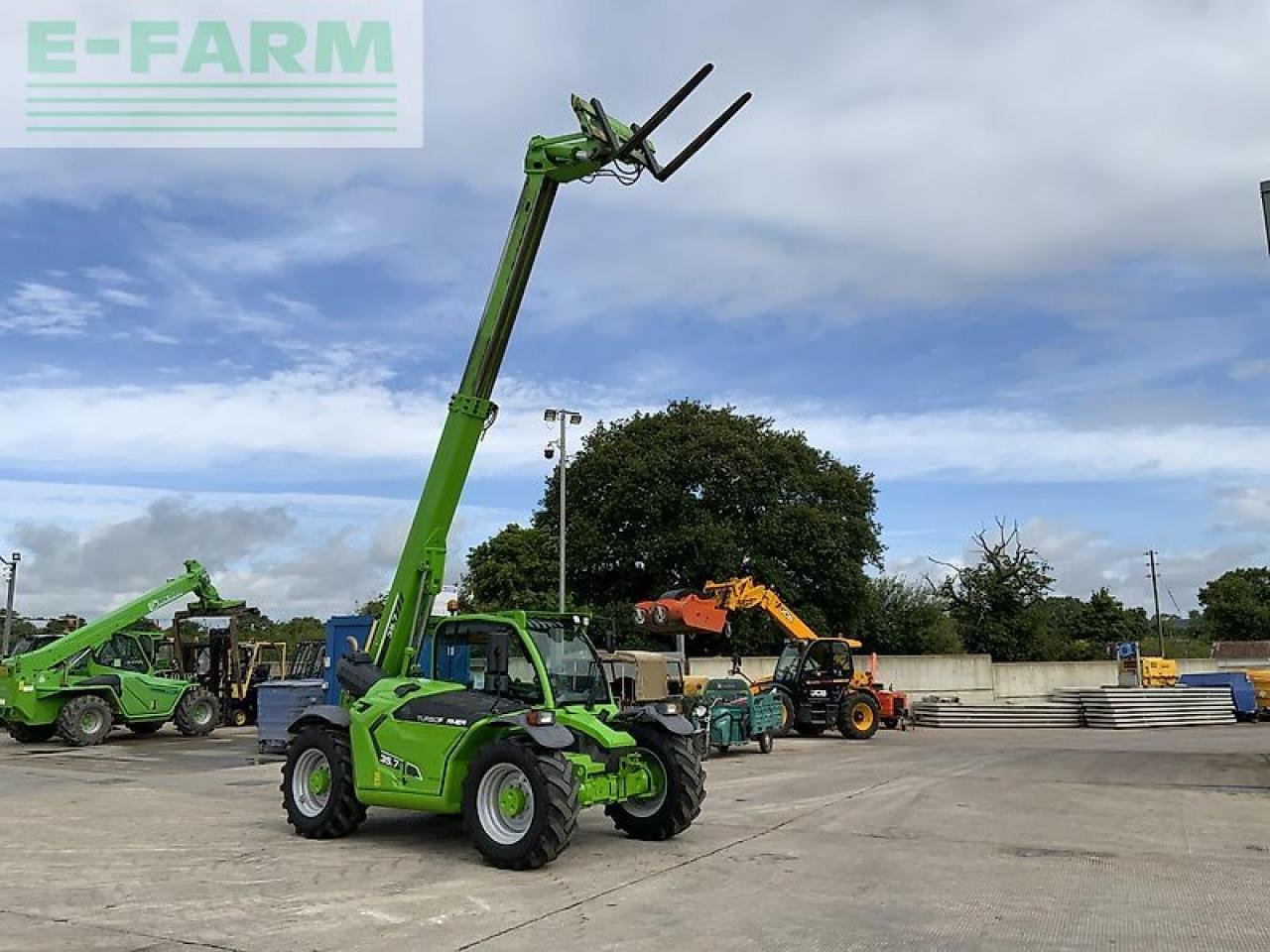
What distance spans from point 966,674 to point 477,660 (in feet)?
104

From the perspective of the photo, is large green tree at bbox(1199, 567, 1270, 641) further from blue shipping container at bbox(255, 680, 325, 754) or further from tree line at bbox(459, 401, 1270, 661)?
blue shipping container at bbox(255, 680, 325, 754)

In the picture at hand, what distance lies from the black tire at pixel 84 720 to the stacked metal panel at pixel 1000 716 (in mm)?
20689

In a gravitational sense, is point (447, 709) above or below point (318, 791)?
above

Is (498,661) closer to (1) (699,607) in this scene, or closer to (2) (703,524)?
(1) (699,607)

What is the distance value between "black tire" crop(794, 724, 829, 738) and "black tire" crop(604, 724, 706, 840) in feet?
50.7

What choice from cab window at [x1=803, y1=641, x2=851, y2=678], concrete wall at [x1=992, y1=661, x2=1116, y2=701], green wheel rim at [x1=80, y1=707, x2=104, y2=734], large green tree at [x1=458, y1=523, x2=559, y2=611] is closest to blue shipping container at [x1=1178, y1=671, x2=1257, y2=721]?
concrete wall at [x1=992, y1=661, x2=1116, y2=701]

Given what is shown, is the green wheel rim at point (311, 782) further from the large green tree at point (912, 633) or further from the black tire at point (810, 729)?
the large green tree at point (912, 633)

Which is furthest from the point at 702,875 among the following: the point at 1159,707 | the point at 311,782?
the point at 1159,707

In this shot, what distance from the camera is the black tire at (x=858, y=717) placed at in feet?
81.3

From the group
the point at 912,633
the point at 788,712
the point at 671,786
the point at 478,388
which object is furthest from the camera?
the point at 912,633

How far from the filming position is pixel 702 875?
8.68 metres

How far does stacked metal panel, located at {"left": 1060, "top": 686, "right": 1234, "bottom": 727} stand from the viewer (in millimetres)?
29297

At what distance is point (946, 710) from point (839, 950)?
24813 millimetres

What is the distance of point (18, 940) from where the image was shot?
22.0ft
